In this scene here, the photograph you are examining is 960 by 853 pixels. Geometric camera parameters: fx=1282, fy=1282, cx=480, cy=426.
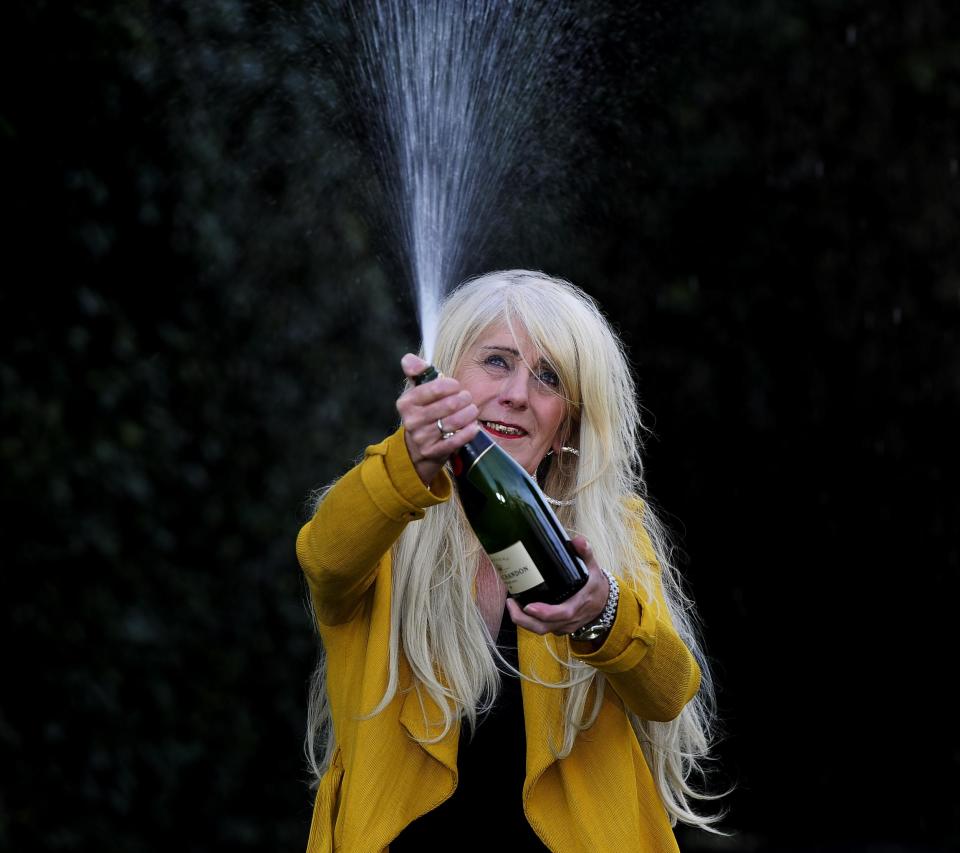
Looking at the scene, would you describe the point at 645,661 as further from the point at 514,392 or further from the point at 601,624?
the point at 514,392

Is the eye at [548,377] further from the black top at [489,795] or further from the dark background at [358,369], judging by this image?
the dark background at [358,369]

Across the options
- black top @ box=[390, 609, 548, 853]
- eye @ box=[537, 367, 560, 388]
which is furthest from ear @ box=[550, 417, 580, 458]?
black top @ box=[390, 609, 548, 853]

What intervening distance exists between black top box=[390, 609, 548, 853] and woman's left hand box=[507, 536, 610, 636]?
339 millimetres

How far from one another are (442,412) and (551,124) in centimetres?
257

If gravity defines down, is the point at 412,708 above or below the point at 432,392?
below

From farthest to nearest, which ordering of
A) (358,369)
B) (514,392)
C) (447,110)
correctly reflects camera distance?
(358,369), (447,110), (514,392)

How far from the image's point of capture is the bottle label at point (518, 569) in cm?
195

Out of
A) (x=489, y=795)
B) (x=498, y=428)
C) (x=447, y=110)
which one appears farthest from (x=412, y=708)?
(x=447, y=110)

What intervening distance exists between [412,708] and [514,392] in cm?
57

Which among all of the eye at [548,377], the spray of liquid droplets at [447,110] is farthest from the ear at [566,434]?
the spray of liquid droplets at [447,110]

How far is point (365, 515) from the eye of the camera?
197 centimetres

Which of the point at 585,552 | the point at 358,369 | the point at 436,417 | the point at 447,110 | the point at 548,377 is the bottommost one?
the point at 358,369

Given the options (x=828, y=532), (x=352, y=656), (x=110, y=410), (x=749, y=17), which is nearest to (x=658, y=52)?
(x=749, y=17)

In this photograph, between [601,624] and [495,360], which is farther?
[495,360]
